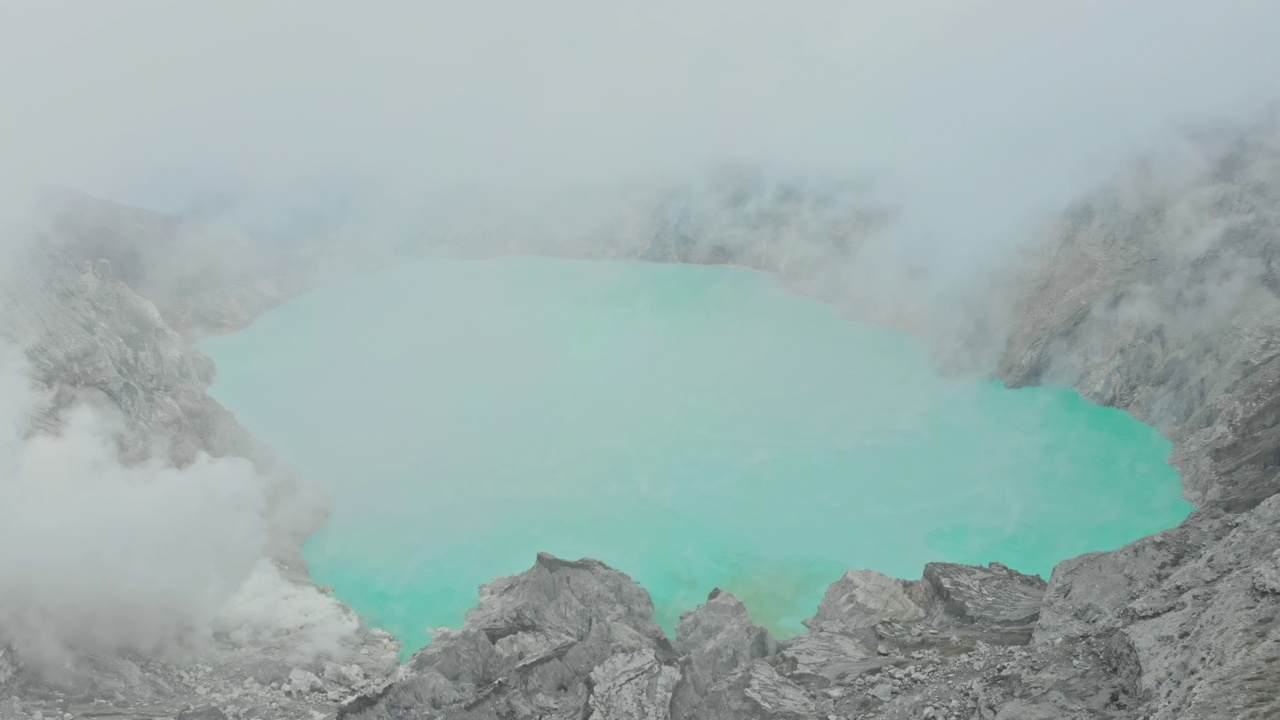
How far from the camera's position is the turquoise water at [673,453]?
40.7m

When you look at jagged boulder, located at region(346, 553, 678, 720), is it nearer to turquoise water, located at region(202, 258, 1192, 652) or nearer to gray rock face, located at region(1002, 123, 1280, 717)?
turquoise water, located at region(202, 258, 1192, 652)

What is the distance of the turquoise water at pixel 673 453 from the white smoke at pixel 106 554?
675cm

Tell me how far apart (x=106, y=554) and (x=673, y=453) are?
29.0 m

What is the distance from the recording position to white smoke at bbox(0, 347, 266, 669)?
1069 inches

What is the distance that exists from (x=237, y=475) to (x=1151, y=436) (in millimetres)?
47671

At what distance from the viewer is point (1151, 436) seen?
4666cm

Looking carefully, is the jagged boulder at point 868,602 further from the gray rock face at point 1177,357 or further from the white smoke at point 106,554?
the white smoke at point 106,554

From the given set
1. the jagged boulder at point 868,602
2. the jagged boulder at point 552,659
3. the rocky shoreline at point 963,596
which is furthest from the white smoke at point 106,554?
the jagged boulder at point 868,602

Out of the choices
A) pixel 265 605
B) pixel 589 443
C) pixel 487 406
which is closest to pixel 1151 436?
pixel 589 443

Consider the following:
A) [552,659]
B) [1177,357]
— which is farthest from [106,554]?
[1177,357]

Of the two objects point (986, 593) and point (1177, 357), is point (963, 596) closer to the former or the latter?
point (986, 593)

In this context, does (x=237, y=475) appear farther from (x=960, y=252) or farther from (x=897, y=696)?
(x=960, y=252)

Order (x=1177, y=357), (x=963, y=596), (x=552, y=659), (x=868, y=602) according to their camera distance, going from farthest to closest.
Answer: (x=1177, y=357) < (x=868, y=602) < (x=963, y=596) < (x=552, y=659)

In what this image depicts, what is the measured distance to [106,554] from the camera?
98.3 feet
